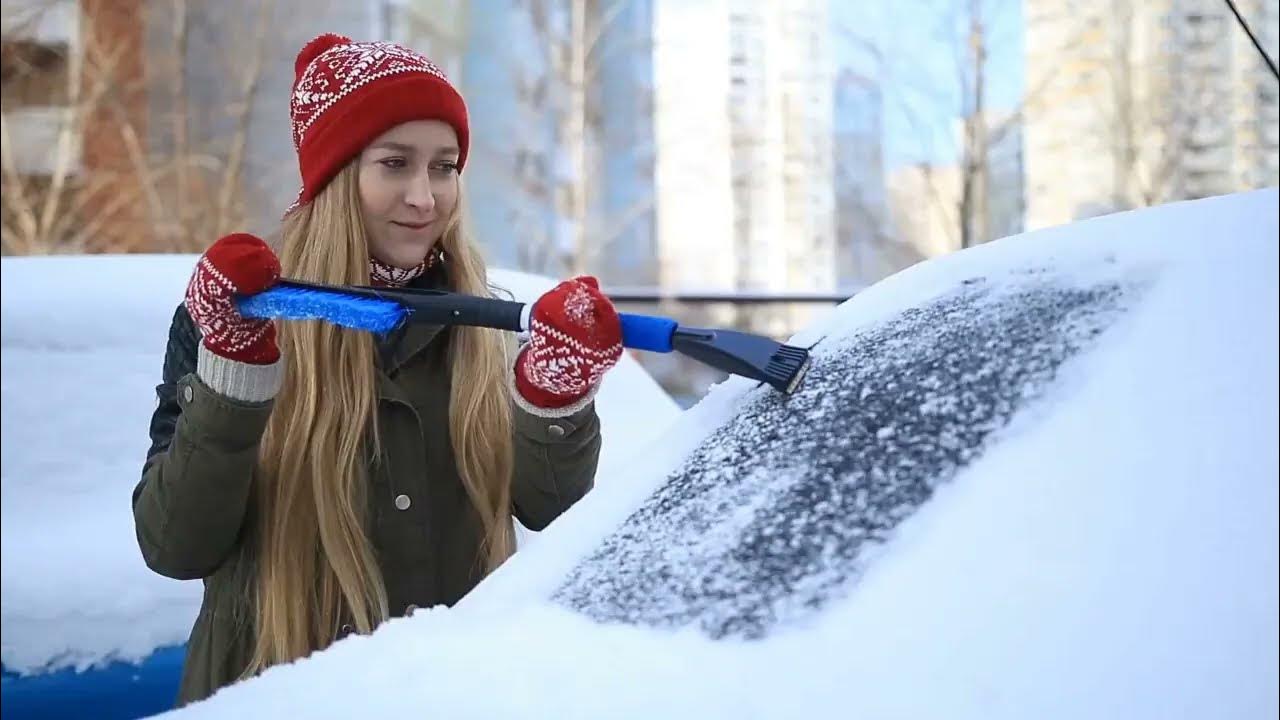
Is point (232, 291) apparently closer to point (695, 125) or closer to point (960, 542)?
point (960, 542)

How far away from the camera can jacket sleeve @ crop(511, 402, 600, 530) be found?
128 centimetres

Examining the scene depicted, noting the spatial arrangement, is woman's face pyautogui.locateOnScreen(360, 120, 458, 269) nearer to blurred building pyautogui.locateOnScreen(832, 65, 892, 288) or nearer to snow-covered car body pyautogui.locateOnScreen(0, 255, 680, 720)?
snow-covered car body pyautogui.locateOnScreen(0, 255, 680, 720)

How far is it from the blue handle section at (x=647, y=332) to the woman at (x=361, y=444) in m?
0.29

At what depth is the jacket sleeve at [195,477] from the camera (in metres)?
1.23

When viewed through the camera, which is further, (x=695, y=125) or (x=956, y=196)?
(x=695, y=125)

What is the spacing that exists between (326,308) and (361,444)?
336 mm

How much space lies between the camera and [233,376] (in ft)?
3.96

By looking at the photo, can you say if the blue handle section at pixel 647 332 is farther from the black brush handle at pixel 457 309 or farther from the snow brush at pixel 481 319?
the black brush handle at pixel 457 309

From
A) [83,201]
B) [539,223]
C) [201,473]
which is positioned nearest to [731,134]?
[539,223]

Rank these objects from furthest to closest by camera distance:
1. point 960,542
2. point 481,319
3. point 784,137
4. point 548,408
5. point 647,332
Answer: point 784,137, point 548,408, point 481,319, point 647,332, point 960,542

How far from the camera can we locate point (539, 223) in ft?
41.2

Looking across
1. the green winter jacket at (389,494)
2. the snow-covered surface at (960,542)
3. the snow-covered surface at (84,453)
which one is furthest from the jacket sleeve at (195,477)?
the snow-covered surface at (84,453)

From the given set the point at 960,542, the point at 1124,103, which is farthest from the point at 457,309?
the point at 1124,103

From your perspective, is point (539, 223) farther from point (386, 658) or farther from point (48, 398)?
point (386, 658)
